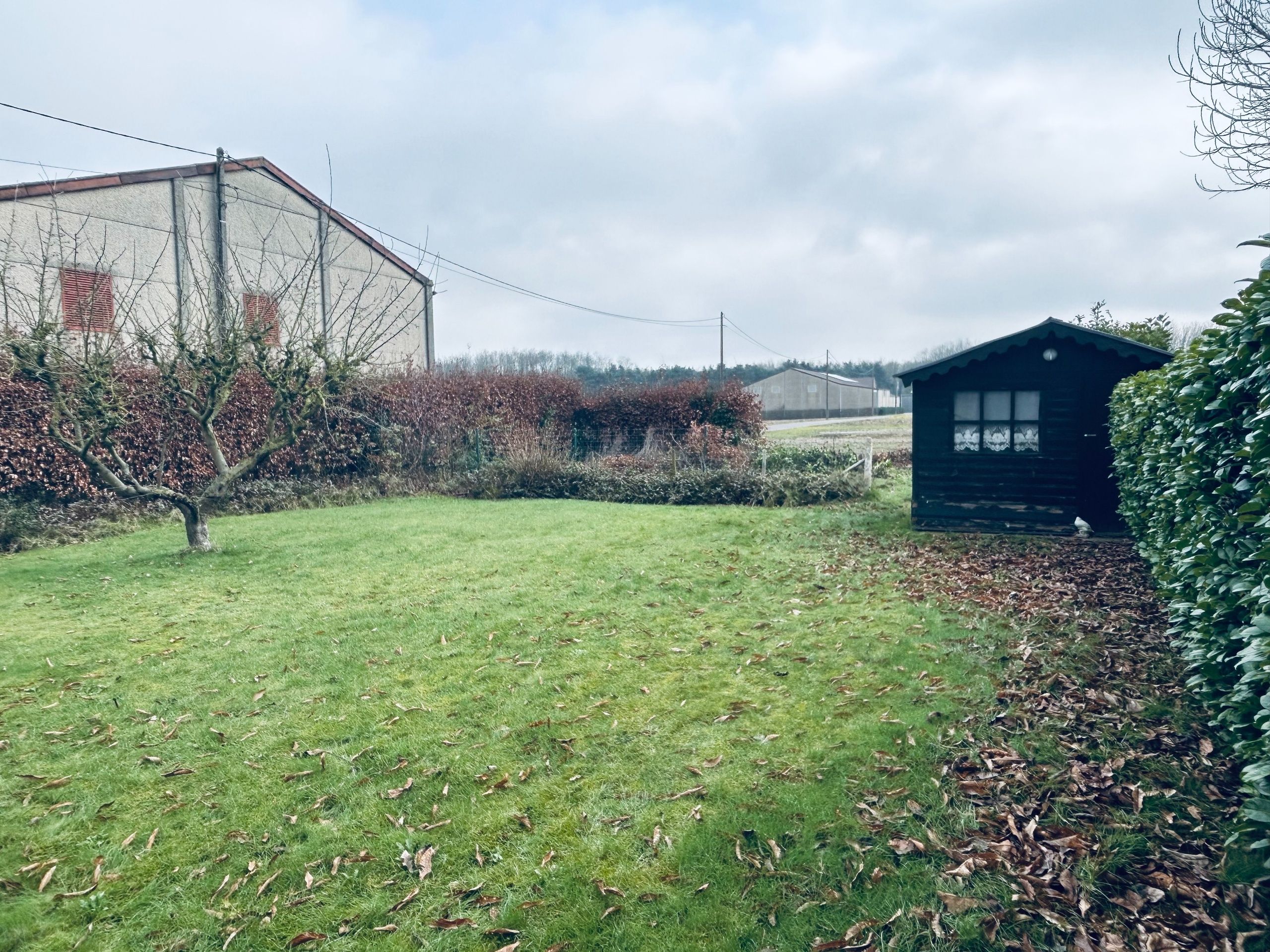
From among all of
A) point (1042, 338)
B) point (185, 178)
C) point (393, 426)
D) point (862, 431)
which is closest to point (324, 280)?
point (185, 178)

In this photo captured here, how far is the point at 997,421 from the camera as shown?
10.7 m

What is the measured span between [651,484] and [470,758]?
10610 mm

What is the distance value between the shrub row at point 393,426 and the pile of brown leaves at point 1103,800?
11.9 meters

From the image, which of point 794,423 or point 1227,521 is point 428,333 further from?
point 794,423

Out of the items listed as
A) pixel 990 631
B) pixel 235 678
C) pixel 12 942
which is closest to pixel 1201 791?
pixel 990 631

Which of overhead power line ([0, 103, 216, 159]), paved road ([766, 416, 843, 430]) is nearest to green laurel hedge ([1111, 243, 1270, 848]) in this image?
overhead power line ([0, 103, 216, 159])

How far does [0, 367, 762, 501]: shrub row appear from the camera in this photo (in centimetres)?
1142

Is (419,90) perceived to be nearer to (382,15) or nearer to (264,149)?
(382,15)

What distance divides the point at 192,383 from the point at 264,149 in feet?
30.4

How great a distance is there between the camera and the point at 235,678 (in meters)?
5.17

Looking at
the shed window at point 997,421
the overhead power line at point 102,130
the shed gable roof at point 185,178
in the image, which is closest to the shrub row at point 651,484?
the shed window at point 997,421

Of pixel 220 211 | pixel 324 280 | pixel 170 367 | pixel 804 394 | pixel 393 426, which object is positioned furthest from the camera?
pixel 804 394

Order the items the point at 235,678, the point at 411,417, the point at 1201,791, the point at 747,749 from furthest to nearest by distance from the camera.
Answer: the point at 411,417, the point at 235,678, the point at 747,749, the point at 1201,791

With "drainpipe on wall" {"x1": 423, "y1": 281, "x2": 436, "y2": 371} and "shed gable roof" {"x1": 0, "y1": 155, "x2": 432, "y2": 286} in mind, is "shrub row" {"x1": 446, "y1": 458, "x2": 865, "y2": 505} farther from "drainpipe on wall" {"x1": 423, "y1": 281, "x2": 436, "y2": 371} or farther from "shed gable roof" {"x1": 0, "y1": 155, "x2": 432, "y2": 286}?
"drainpipe on wall" {"x1": 423, "y1": 281, "x2": 436, "y2": 371}
